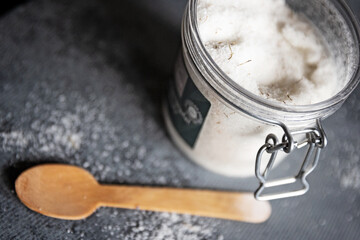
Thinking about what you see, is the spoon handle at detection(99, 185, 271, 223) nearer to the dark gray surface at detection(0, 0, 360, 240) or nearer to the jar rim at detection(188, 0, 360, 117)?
the dark gray surface at detection(0, 0, 360, 240)

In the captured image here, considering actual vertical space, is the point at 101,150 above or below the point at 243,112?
below

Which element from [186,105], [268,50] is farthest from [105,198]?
[268,50]

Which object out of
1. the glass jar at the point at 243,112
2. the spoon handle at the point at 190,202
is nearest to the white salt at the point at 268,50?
the glass jar at the point at 243,112

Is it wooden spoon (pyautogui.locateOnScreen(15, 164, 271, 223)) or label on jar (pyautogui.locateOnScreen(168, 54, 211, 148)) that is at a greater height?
label on jar (pyautogui.locateOnScreen(168, 54, 211, 148))

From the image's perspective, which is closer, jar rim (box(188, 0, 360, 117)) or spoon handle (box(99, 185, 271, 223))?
jar rim (box(188, 0, 360, 117))

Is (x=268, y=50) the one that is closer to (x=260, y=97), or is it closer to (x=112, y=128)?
(x=260, y=97)

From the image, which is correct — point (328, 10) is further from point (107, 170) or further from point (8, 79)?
point (8, 79)

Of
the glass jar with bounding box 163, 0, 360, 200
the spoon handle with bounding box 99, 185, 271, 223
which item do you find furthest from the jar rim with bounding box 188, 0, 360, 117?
the spoon handle with bounding box 99, 185, 271, 223
